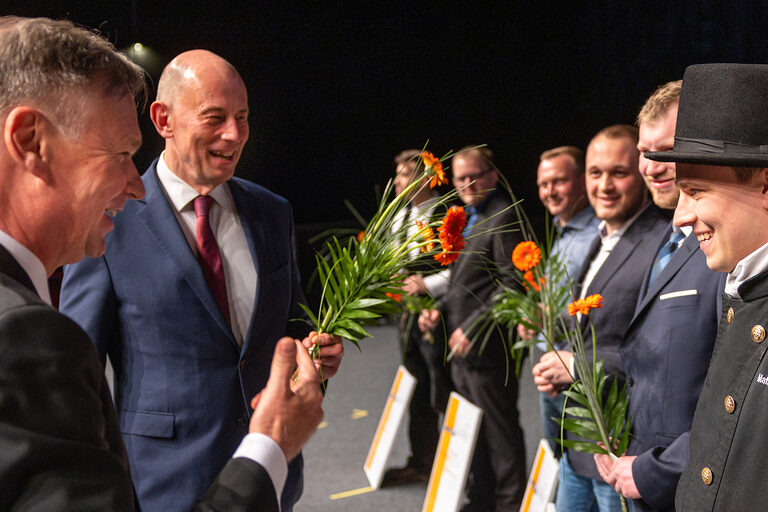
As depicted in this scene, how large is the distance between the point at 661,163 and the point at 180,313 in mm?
1374

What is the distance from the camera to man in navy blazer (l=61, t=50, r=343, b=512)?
5.29 ft

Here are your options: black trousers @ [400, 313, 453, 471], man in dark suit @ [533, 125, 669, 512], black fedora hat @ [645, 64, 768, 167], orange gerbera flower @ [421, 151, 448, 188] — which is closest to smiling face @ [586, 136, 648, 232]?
man in dark suit @ [533, 125, 669, 512]

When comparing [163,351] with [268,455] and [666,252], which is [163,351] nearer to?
[268,455]

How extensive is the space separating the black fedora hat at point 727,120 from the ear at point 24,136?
3.42 ft

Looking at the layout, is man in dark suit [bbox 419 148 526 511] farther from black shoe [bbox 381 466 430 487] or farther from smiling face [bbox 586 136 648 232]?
smiling face [bbox 586 136 648 232]

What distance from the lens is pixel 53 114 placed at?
916mm

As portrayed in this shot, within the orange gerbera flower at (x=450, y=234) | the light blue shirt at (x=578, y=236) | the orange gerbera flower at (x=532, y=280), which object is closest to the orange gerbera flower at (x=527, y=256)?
the orange gerbera flower at (x=532, y=280)

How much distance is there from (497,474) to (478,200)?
140 cm

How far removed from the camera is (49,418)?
0.75m

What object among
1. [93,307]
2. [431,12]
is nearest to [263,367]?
[93,307]

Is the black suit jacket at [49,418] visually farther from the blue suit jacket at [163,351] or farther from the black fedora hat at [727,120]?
the black fedora hat at [727,120]

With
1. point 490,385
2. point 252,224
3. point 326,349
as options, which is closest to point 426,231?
point 326,349

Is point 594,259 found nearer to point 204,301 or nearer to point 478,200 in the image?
point 478,200

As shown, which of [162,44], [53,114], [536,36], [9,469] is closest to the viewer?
[9,469]
